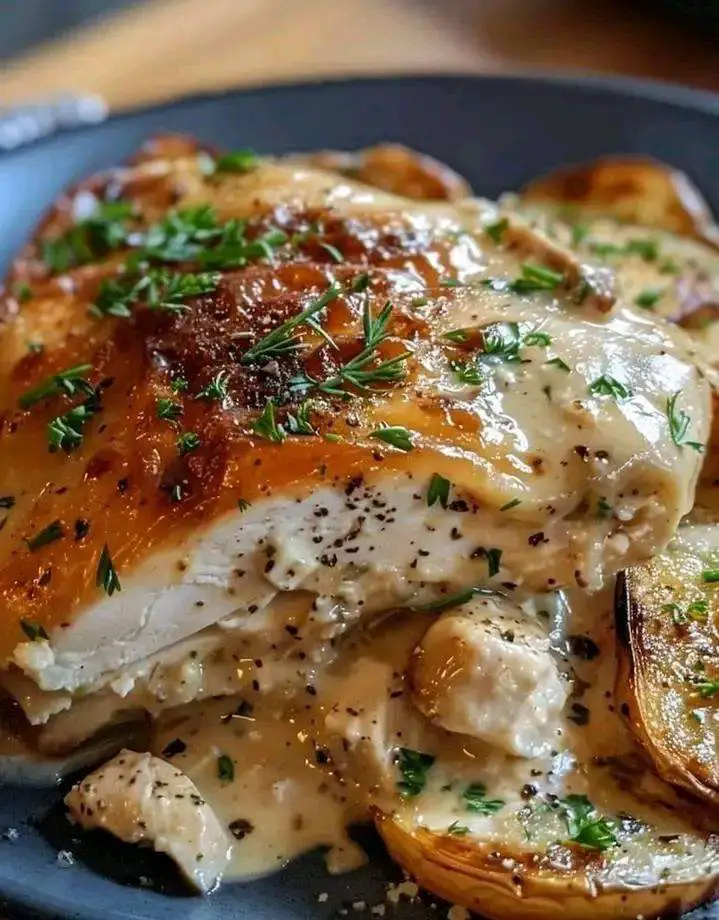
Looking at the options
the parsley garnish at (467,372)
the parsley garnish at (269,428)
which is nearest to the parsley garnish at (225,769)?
the parsley garnish at (269,428)

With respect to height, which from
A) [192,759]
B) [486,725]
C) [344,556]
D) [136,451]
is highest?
[136,451]

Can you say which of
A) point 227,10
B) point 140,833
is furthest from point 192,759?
point 227,10

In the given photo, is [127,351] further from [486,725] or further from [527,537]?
[486,725]

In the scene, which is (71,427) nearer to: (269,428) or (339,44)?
(269,428)

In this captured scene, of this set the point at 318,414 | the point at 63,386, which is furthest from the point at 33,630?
the point at 318,414

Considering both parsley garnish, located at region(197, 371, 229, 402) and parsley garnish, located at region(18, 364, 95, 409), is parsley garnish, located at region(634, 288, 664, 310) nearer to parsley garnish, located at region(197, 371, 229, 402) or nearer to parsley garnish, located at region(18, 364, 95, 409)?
parsley garnish, located at region(197, 371, 229, 402)

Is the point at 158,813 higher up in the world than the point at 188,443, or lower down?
lower down

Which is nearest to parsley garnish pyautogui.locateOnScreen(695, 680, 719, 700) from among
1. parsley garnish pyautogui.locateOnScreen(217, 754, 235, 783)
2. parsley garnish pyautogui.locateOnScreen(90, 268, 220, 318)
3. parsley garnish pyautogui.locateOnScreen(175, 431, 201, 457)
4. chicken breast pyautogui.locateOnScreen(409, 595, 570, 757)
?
chicken breast pyautogui.locateOnScreen(409, 595, 570, 757)

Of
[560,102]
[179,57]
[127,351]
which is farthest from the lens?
[179,57]
